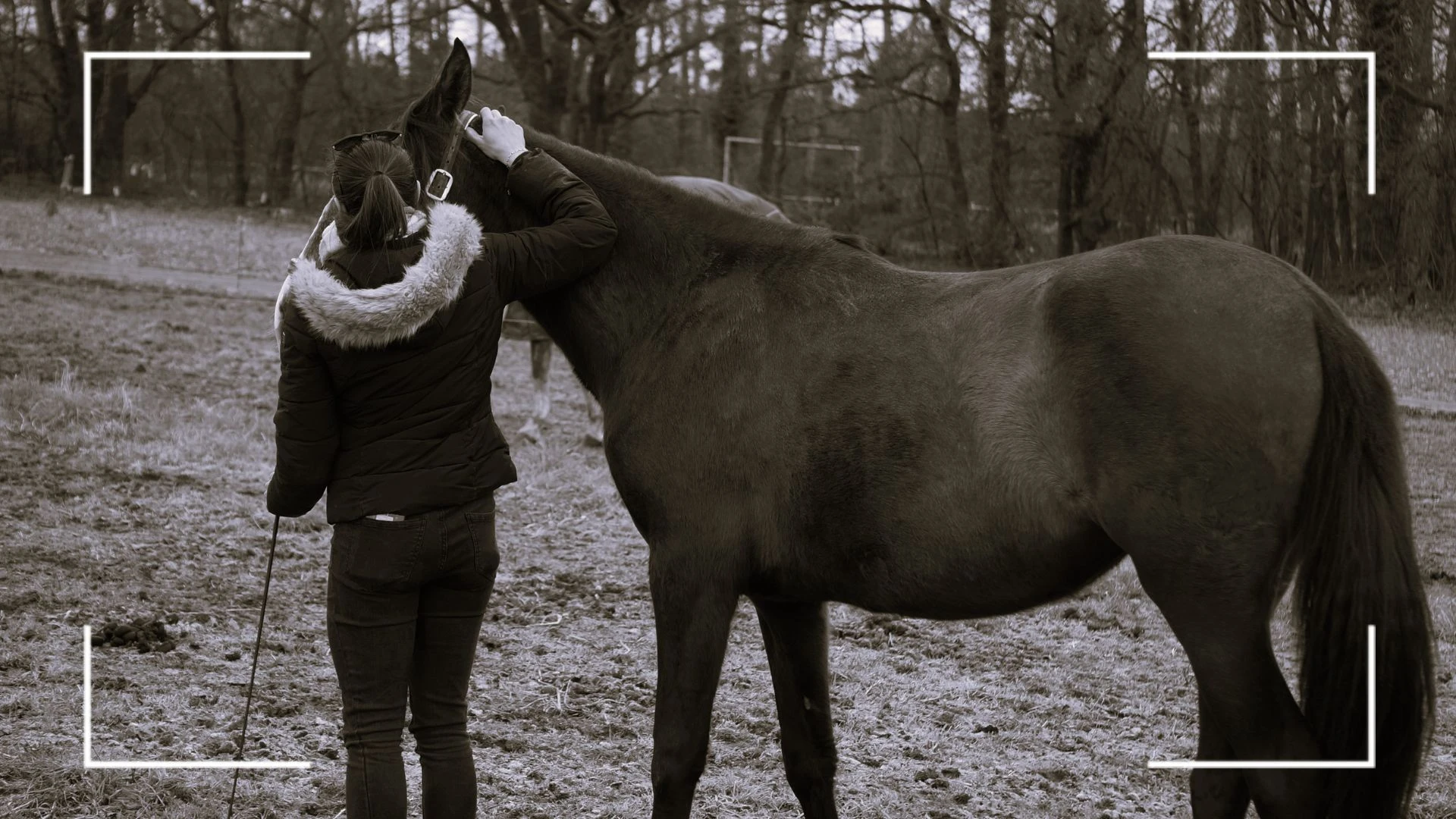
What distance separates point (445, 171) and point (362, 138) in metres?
0.29

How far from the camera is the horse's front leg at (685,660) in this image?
281 cm

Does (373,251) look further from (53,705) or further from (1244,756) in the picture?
(53,705)

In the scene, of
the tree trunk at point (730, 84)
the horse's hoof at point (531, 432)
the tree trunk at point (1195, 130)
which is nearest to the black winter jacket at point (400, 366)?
the tree trunk at point (1195, 130)

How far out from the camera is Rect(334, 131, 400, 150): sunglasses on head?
2719 millimetres

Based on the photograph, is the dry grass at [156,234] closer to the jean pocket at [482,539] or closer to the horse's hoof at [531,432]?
the horse's hoof at [531,432]

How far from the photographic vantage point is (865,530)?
2.71 meters

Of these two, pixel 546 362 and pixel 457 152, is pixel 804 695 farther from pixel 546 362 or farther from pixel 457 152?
pixel 546 362

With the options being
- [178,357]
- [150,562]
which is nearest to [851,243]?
[150,562]

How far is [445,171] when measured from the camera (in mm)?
3014

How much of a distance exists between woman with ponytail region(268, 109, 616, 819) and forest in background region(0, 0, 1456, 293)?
16.3 ft

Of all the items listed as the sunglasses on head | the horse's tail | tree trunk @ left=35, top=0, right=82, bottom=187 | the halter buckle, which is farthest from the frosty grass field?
tree trunk @ left=35, top=0, right=82, bottom=187

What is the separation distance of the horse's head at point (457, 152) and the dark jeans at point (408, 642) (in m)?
0.79
